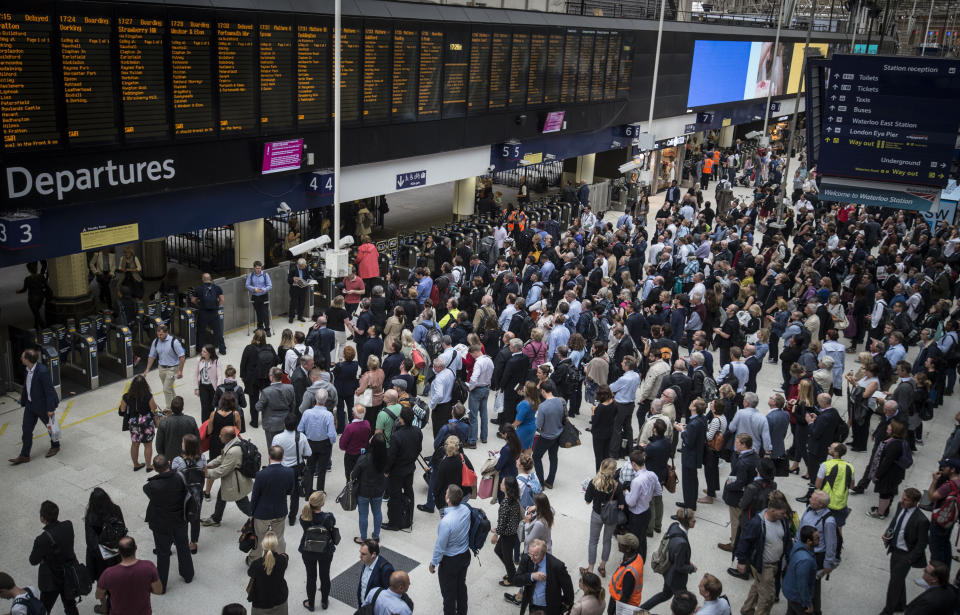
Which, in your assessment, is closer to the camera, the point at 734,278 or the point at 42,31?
the point at 42,31

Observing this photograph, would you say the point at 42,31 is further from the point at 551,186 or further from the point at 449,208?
the point at 551,186

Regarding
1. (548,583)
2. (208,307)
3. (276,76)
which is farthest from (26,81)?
(548,583)

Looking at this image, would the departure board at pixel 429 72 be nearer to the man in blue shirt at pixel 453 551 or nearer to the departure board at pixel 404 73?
the departure board at pixel 404 73

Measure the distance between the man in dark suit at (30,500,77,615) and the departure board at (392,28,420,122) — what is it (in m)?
12.3

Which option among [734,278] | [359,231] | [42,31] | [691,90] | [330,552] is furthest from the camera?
[691,90]

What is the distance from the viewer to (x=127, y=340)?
1339cm

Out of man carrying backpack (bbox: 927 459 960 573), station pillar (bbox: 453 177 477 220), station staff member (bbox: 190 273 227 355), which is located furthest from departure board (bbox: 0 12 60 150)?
station pillar (bbox: 453 177 477 220)

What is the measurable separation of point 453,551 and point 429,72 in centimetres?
1321

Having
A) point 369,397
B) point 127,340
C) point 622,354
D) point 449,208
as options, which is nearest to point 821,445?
point 622,354

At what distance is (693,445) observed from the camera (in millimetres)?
9883

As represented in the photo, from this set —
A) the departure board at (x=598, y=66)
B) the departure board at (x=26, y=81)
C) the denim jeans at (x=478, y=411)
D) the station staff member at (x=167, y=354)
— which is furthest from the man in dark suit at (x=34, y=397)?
the departure board at (x=598, y=66)

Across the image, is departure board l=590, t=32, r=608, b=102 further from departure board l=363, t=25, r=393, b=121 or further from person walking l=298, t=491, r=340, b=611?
person walking l=298, t=491, r=340, b=611

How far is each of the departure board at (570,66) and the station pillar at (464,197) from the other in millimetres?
3588

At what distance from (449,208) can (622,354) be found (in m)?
16.2
